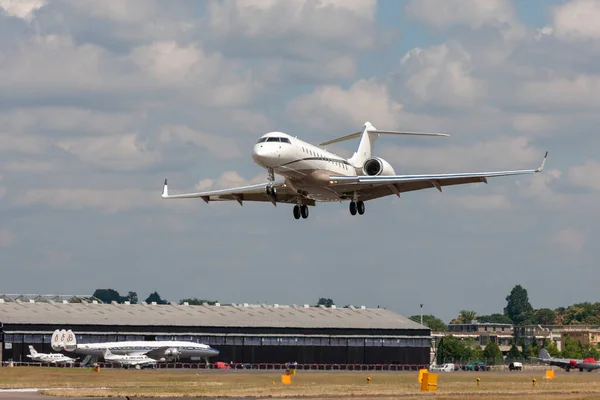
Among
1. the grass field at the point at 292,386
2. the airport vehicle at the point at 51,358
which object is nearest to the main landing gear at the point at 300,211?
the grass field at the point at 292,386

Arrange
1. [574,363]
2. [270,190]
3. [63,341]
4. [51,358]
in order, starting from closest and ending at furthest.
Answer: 1. [270,190]
2. [51,358]
3. [63,341]
4. [574,363]

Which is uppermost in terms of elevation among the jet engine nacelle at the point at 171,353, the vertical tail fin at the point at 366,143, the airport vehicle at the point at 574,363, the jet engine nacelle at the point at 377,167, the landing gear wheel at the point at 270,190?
the vertical tail fin at the point at 366,143

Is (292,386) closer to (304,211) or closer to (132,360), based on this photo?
(304,211)

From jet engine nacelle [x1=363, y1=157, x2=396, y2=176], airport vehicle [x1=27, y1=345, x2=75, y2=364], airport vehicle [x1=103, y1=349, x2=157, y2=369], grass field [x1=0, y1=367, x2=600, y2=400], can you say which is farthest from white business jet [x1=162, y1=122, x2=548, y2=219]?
airport vehicle [x1=27, y1=345, x2=75, y2=364]

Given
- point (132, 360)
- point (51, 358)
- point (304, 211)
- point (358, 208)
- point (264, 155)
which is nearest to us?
point (264, 155)

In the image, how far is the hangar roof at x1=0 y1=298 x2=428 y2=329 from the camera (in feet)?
506

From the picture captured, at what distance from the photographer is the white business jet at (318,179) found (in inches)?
2726

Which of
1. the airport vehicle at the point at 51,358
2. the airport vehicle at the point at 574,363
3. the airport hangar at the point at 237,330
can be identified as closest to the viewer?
the airport vehicle at the point at 574,363

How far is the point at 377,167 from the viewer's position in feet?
265

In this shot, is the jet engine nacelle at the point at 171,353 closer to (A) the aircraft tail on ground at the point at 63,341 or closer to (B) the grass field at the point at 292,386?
(A) the aircraft tail on ground at the point at 63,341

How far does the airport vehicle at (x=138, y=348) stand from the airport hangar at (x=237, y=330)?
861 centimetres

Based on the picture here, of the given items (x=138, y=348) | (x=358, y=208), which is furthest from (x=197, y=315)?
(x=358, y=208)

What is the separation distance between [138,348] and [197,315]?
2320cm

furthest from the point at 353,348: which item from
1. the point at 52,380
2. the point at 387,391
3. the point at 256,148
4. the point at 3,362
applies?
the point at 256,148
